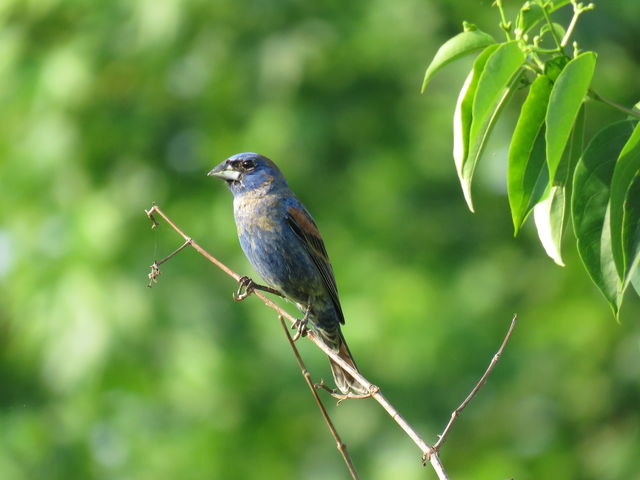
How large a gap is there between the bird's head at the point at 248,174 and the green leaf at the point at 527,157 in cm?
280

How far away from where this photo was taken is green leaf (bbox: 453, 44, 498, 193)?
2.04 metres

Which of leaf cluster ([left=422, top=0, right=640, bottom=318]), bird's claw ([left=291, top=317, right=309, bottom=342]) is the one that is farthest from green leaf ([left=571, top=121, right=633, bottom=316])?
bird's claw ([left=291, top=317, right=309, bottom=342])

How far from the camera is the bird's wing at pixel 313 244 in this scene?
4.73 m

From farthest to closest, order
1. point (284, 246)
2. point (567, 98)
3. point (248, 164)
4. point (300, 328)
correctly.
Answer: point (248, 164), point (284, 246), point (300, 328), point (567, 98)

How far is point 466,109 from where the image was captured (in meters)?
2.11

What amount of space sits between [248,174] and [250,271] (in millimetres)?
2932

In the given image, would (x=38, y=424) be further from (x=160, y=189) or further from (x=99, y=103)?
(x=99, y=103)

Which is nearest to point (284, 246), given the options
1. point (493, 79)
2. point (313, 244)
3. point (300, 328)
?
point (313, 244)

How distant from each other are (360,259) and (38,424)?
305 centimetres

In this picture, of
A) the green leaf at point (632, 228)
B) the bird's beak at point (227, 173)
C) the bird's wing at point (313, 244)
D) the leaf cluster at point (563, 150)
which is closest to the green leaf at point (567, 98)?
the leaf cluster at point (563, 150)

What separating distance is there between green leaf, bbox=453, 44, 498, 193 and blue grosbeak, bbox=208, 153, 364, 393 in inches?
99.8

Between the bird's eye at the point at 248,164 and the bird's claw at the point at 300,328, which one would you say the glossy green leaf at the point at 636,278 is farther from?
the bird's eye at the point at 248,164

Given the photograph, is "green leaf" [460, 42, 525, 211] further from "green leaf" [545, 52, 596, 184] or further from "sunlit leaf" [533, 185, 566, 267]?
"sunlit leaf" [533, 185, 566, 267]

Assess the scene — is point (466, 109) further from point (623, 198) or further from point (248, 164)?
point (248, 164)
